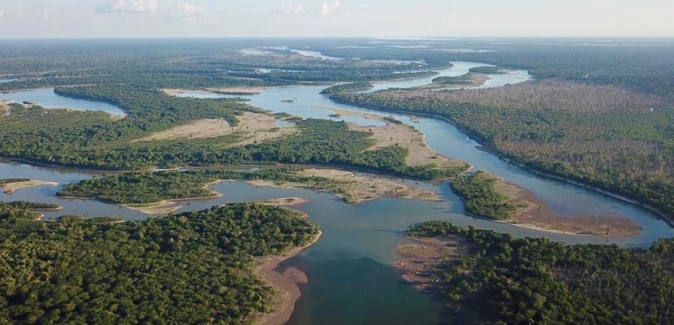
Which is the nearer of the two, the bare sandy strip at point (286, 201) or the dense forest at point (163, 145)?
the bare sandy strip at point (286, 201)

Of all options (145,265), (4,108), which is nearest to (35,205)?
(145,265)

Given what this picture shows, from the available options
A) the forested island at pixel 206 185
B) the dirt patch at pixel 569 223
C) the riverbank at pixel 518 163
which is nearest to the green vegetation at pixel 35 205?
the forested island at pixel 206 185

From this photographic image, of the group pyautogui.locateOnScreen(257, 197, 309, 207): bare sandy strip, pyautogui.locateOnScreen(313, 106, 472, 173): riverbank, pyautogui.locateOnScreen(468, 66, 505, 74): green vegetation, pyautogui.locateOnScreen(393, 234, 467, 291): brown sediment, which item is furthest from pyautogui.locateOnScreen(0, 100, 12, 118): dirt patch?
pyautogui.locateOnScreen(468, 66, 505, 74): green vegetation

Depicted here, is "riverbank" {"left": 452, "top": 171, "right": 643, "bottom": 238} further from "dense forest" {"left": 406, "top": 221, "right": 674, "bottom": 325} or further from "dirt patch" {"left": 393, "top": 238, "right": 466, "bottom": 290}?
"dirt patch" {"left": 393, "top": 238, "right": 466, "bottom": 290}

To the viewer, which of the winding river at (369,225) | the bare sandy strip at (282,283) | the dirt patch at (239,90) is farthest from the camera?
the dirt patch at (239,90)

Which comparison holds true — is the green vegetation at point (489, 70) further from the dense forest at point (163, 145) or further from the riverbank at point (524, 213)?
the riverbank at point (524, 213)

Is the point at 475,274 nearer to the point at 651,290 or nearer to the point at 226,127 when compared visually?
the point at 651,290
